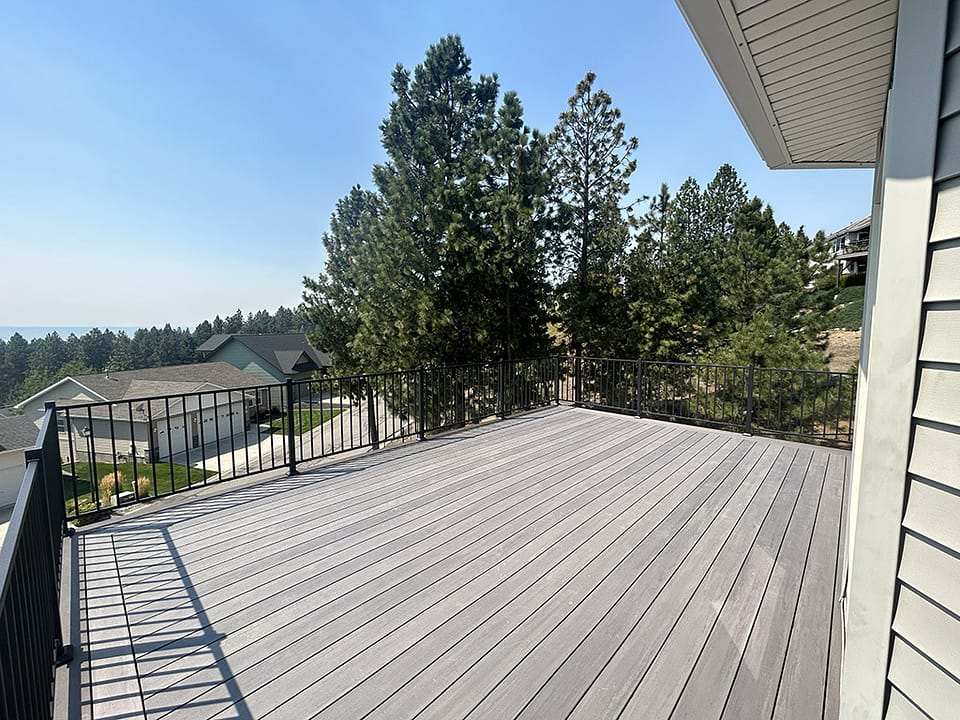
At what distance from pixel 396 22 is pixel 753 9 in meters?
9.58

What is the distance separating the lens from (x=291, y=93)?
10031 mm

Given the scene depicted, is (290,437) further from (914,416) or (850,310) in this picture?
(850,310)

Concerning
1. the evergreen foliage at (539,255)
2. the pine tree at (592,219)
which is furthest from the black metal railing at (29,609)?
the pine tree at (592,219)

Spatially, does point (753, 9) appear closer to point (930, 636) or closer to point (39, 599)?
point (930, 636)

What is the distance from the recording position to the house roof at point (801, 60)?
141 centimetres

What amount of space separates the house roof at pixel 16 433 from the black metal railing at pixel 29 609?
56.8 feet

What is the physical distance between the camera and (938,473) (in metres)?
0.92

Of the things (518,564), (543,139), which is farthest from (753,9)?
(543,139)

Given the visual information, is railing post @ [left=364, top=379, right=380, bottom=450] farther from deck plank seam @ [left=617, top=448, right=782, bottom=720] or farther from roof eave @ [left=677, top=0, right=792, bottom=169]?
roof eave @ [left=677, top=0, right=792, bottom=169]

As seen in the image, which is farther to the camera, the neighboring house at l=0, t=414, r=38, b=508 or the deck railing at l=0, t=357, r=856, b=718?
the neighboring house at l=0, t=414, r=38, b=508

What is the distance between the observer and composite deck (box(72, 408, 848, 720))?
5.09 ft

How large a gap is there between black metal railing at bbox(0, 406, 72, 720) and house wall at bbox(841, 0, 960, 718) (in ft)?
6.14

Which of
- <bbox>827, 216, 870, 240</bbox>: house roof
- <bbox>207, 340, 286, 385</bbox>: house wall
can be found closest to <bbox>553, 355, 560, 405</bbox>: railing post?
<bbox>207, 340, 286, 385</bbox>: house wall

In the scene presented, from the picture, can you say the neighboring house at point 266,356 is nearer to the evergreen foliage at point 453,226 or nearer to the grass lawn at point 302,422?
the grass lawn at point 302,422
